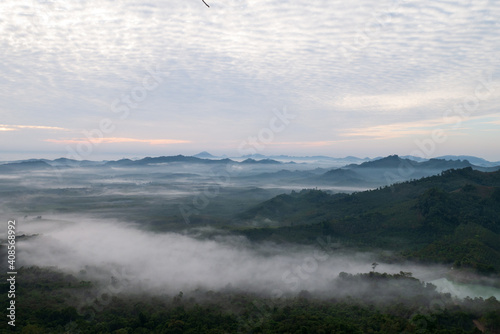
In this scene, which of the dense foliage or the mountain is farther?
the mountain

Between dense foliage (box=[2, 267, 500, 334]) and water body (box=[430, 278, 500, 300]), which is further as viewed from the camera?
water body (box=[430, 278, 500, 300])

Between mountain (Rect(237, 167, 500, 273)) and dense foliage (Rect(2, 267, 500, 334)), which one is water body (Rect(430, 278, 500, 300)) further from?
mountain (Rect(237, 167, 500, 273))

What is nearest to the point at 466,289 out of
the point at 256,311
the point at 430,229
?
the point at 256,311

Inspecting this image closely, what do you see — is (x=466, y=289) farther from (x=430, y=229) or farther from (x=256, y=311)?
(x=430, y=229)

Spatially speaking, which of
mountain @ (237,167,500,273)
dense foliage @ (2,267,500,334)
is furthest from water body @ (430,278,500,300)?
mountain @ (237,167,500,273)

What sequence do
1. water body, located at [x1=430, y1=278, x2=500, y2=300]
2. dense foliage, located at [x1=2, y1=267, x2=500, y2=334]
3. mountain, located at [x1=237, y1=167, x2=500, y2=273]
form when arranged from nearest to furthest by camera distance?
1. dense foliage, located at [x1=2, y1=267, x2=500, y2=334]
2. water body, located at [x1=430, y1=278, x2=500, y2=300]
3. mountain, located at [x1=237, y1=167, x2=500, y2=273]

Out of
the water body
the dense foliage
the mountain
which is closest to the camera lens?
the dense foliage

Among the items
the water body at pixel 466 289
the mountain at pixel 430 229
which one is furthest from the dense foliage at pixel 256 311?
the mountain at pixel 430 229

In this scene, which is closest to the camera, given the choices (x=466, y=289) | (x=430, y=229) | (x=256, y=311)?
(x=256, y=311)

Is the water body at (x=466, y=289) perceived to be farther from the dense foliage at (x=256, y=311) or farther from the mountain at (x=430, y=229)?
the mountain at (x=430, y=229)
